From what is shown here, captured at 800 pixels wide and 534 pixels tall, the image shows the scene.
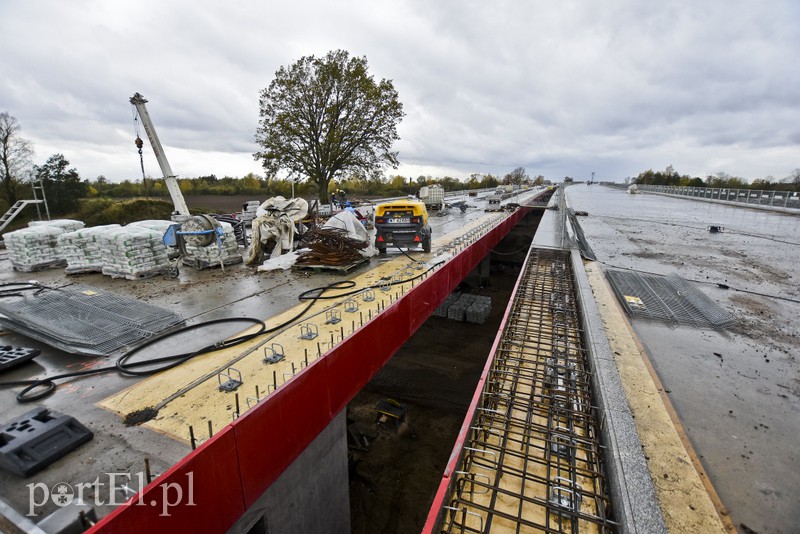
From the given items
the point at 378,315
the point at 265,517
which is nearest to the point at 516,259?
the point at 378,315

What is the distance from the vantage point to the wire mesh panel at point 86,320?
525cm

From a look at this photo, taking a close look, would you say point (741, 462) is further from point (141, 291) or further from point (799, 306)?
point (141, 291)

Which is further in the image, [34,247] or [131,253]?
[34,247]

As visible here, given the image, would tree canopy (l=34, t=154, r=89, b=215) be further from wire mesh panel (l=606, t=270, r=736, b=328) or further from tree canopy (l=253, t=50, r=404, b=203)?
wire mesh panel (l=606, t=270, r=736, b=328)

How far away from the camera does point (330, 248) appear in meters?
9.91

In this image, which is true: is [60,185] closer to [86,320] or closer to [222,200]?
[222,200]

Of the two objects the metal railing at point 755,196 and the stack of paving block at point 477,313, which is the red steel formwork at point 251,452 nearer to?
the stack of paving block at point 477,313

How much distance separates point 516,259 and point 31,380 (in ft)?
87.1

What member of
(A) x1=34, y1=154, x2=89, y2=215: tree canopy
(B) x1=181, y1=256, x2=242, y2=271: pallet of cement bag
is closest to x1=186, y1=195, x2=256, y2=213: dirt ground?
(A) x1=34, y1=154, x2=89, y2=215: tree canopy

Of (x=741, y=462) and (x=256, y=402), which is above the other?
(x=256, y=402)

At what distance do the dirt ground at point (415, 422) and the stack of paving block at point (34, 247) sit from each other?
9988 millimetres

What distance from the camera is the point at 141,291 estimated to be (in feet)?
26.3
